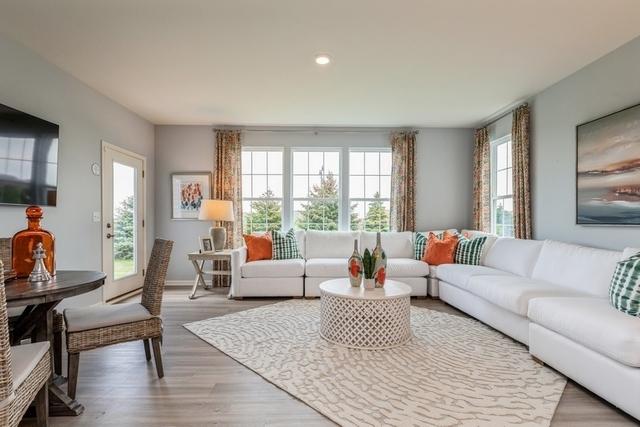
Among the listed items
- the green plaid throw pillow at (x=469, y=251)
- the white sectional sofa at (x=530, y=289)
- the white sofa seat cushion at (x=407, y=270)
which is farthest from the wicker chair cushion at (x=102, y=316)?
the green plaid throw pillow at (x=469, y=251)

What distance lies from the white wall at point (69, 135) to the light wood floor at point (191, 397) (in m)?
1.28

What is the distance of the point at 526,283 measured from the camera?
3.00 meters


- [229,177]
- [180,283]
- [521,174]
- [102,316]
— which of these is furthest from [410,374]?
[180,283]

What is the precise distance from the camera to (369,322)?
2756mm

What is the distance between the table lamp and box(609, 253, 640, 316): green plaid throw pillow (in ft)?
13.8

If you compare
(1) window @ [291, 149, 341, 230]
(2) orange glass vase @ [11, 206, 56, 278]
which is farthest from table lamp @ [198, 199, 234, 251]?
(2) orange glass vase @ [11, 206, 56, 278]

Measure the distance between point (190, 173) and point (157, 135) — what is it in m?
0.79

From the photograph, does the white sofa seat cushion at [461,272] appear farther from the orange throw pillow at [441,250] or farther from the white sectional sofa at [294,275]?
the white sectional sofa at [294,275]

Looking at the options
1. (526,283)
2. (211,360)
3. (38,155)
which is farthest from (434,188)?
(38,155)

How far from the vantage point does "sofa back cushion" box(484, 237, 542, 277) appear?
3531 mm

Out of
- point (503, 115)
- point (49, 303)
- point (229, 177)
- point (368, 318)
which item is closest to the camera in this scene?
point (49, 303)

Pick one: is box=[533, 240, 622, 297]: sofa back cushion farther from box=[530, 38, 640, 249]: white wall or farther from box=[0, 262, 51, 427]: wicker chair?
box=[0, 262, 51, 427]: wicker chair

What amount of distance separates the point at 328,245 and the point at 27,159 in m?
3.50

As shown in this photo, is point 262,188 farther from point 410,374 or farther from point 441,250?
point 410,374
